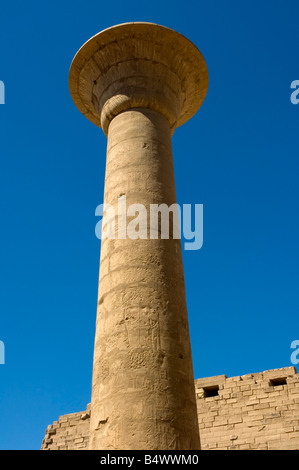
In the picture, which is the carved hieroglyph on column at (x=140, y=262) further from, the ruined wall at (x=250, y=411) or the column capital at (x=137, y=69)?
the ruined wall at (x=250, y=411)

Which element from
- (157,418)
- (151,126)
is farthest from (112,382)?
(151,126)

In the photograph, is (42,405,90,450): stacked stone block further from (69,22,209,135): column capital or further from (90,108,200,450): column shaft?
(90,108,200,450): column shaft

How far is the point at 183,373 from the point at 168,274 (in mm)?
929

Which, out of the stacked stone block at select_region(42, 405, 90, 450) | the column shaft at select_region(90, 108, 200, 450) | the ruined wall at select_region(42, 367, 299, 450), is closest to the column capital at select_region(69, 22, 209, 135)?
the column shaft at select_region(90, 108, 200, 450)

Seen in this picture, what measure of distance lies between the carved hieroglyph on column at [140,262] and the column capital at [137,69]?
0.01 m

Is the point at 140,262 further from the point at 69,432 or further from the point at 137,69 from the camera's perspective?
the point at 69,432

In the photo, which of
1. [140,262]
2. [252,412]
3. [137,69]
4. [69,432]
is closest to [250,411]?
[252,412]

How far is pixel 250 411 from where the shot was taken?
37.6 feet

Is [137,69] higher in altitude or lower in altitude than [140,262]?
higher

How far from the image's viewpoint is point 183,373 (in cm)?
418

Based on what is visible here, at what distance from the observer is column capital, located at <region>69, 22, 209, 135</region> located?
6.04 meters

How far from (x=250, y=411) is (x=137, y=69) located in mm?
8516

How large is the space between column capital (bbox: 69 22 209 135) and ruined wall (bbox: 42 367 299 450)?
296 inches
